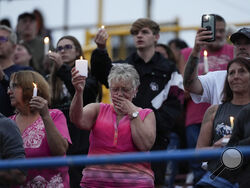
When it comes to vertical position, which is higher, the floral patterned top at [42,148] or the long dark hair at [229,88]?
the long dark hair at [229,88]

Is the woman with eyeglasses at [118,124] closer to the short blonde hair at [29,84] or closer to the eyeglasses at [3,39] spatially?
the short blonde hair at [29,84]

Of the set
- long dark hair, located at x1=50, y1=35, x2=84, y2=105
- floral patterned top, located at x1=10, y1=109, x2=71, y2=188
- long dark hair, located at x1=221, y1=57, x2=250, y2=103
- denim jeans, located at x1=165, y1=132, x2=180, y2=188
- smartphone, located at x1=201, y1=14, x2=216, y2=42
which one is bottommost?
denim jeans, located at x1=165, y1=132, x2=180, y2=188

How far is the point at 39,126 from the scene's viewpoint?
6.34 meters

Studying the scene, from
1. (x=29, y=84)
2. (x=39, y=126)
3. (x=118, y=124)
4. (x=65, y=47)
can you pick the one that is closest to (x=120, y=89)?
(x=118, y=124)

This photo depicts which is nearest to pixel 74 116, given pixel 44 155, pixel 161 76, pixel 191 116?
pixel 44 155

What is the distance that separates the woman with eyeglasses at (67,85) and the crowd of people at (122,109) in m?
0.01

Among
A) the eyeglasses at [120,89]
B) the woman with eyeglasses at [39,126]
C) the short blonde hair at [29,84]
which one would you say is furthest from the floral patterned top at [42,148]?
the eyeglasses at [120,89]

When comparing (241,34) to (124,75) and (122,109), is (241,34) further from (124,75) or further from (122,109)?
(122,109)

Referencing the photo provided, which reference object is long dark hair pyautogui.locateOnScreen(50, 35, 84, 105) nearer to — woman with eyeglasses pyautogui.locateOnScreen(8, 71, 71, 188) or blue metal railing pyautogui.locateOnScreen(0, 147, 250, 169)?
woman with eyeglasses pyautogui.locateOnScreen(8, 71, 71, 188)

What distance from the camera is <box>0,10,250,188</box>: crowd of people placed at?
5.60 m

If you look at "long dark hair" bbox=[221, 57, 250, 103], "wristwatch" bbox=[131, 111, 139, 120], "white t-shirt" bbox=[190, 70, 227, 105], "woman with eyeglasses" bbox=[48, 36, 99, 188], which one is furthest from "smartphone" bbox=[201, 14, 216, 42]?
"woman with eyeglasses" bbox=[48, 36, 99, 188]

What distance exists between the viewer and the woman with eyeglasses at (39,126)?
6.02 m

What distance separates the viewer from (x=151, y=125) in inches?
240

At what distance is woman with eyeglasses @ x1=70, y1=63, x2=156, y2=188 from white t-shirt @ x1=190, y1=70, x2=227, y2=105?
918 mm
